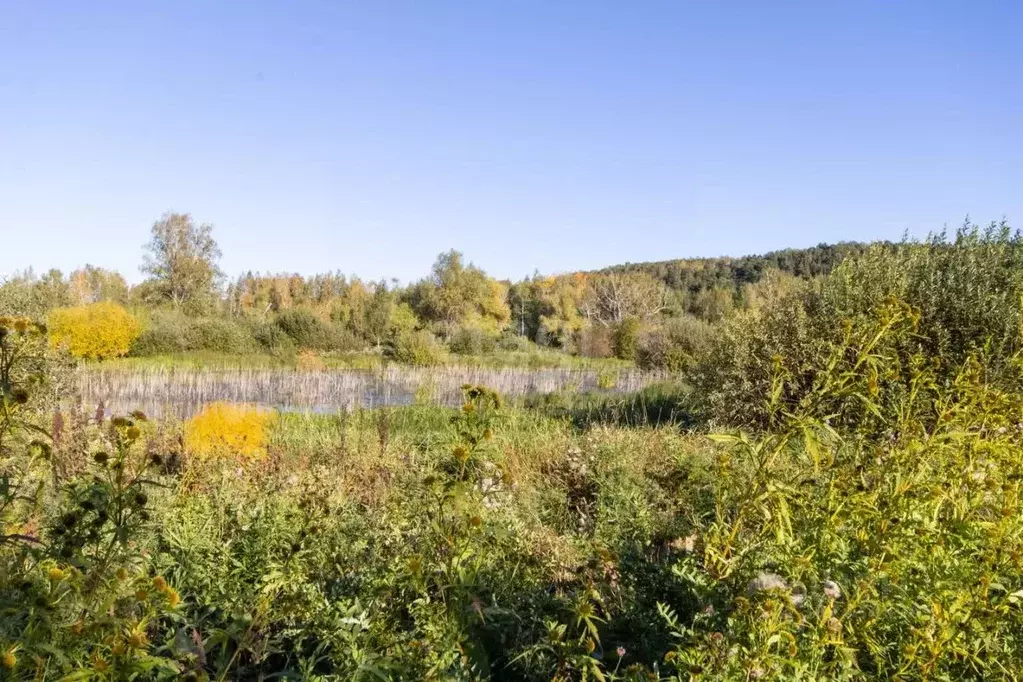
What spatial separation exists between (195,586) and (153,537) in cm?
63

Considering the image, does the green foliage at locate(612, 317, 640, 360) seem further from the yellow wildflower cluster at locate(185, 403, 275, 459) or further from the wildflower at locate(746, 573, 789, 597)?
the wildflower at locate(746, 573, 789, 597)

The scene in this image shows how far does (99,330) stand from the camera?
24781 millimetres

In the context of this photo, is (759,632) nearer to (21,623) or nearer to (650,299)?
(21,623)

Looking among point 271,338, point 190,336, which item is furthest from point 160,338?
point 271,338

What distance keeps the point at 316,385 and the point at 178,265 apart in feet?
87.9

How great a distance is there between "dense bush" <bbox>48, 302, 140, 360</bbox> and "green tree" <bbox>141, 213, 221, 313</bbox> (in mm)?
12824

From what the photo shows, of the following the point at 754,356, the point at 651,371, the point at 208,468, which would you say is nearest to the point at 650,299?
the point at 651,371

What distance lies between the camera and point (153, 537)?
307 centimetres

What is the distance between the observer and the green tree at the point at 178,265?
3906 centimetres

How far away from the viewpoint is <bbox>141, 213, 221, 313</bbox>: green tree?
128 ft

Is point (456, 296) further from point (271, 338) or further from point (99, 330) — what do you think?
point (99, 330)

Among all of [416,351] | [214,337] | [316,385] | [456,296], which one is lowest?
[316,385]

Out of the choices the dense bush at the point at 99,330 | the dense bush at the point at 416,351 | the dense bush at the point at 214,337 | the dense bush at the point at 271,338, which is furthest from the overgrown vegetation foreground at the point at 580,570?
the dense bush at the point at 271,338

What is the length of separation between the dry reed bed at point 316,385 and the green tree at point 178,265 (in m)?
22.2
